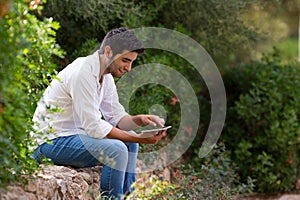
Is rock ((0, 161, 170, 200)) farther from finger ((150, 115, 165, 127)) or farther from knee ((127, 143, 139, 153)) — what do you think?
finger ((150, 115, 165, 127))

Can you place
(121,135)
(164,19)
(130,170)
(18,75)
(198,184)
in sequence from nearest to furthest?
(18,75) < (121,135) < (130,170) < (198,184) < (164,19)

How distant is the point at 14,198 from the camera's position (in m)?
3.28

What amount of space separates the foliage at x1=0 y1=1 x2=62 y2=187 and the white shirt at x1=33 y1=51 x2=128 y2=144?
708 millimetres

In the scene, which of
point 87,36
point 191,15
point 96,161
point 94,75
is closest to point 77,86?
point 94,75

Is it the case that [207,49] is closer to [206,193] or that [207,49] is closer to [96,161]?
[206,193]

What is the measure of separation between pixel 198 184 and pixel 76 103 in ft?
5.77

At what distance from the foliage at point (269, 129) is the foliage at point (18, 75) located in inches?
165

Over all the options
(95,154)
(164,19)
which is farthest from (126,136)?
(164,19)

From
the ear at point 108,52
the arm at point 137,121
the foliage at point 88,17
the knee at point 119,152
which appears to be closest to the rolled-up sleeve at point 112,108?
the arm at point 137,121

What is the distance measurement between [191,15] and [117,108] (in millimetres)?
2820

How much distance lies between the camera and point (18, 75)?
3.31 m

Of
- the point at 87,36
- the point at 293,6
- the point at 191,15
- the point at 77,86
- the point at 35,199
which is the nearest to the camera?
the point at 35,199

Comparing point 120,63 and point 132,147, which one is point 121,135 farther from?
point 120,63

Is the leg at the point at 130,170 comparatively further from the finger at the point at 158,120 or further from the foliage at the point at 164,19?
the foliage at the point at 164,19
